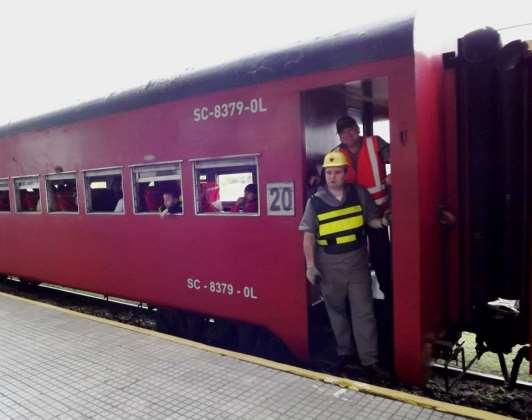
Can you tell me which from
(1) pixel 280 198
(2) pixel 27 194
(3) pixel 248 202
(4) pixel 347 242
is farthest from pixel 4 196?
(4) pixel 347 242

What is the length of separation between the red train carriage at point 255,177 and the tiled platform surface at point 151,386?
1.73ft

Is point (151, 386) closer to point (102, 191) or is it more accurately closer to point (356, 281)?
point (356, 281)

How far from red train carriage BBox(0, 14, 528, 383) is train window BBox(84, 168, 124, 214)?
0.02 meters

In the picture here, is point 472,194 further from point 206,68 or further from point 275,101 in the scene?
point 206,68

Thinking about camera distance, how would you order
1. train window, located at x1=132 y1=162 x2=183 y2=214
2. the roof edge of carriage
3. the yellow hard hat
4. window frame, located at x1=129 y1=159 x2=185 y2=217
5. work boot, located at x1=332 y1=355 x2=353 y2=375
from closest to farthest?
the roof edge of carriage → the yellow hard hat → work boot, located at x1=332 y1=355 x2=353 y2=375 → window frame, located at x1=129 y1=159 x2=185 y2=217 → train window, located at x1=132 y1=162 x2=183 y2=214

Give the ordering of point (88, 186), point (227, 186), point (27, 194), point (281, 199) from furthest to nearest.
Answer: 1. point (27, 194)
2. point (88, 186)
3. point (227, 186)
4. point (281, 199)

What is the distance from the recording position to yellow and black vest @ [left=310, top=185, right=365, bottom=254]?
3885 mm

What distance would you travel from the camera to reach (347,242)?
12.8 feet

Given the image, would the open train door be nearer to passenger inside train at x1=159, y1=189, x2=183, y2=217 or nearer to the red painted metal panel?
the red painted metal panel

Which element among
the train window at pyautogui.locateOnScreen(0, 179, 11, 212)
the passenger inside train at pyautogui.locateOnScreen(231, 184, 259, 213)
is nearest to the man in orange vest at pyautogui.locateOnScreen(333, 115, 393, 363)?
the passenger inside train at pyautogui.locateOnScreen(231, 184, 259, 213)

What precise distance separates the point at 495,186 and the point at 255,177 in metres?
2.46

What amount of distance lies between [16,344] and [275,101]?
3832 millimetres

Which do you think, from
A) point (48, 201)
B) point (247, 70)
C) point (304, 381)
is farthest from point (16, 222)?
point (304, 381)

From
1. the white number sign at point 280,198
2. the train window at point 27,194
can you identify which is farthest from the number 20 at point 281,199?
the train window at point 27,194
